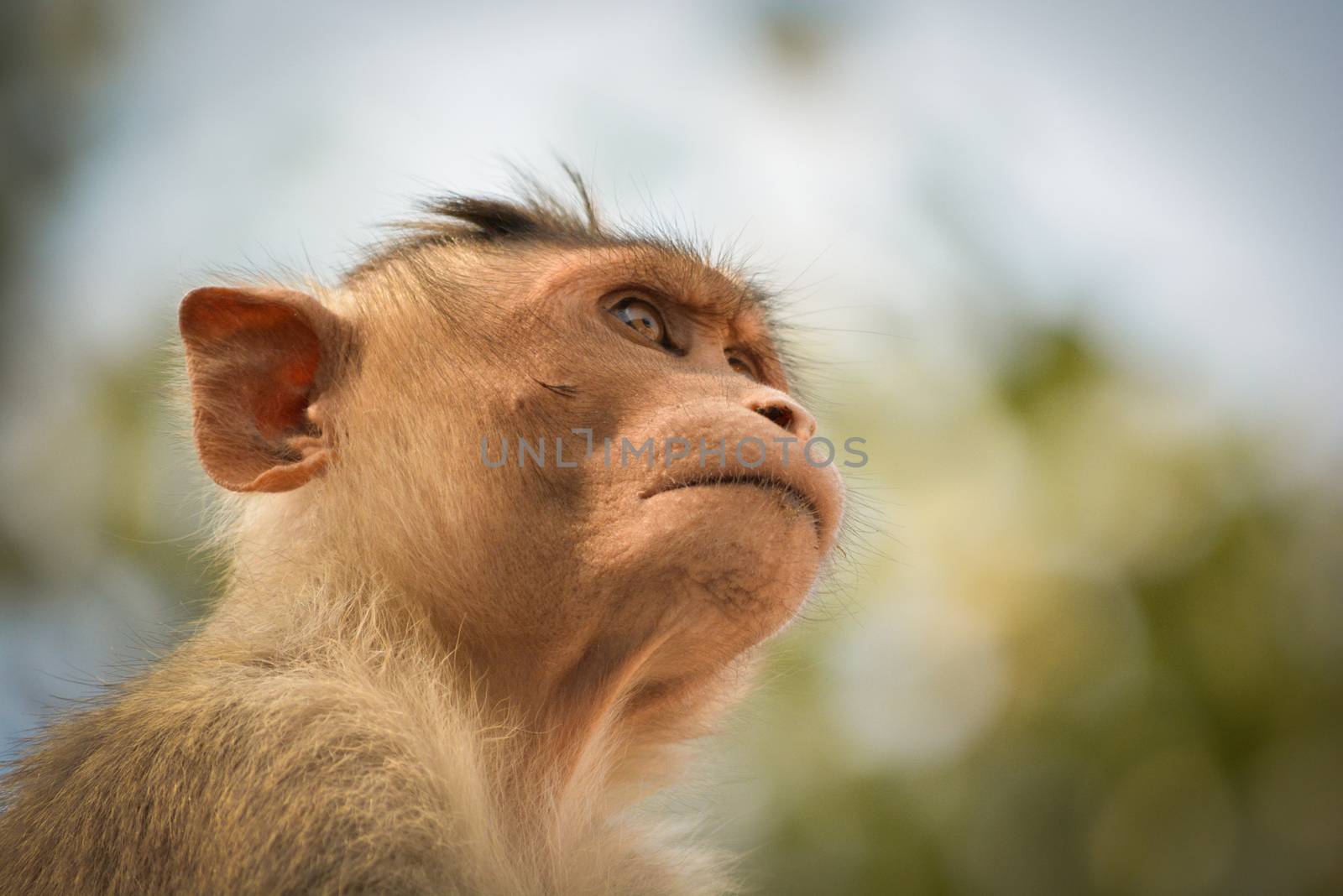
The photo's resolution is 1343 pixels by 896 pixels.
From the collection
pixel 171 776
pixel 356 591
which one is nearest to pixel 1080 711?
pixel 356 591

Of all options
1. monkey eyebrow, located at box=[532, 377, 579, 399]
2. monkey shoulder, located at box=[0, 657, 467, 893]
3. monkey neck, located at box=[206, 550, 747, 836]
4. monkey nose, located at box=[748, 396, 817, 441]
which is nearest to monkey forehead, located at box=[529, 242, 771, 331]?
monkey eyebrow, located at box=[532, 377, 579, 399]

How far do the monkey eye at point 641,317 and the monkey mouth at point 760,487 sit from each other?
57 centimetres

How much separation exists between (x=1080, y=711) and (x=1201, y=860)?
3.34ft

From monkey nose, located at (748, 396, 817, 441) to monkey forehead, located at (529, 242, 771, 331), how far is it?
1.85 feet

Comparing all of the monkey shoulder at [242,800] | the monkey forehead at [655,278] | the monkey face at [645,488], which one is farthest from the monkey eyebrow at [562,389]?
the monkey shoulder at [242,800]

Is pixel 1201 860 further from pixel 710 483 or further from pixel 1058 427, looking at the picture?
pixel 710 483

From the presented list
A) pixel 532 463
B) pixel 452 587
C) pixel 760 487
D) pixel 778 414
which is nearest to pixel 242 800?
pixel 452 587

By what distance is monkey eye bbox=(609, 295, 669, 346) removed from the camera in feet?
9.93

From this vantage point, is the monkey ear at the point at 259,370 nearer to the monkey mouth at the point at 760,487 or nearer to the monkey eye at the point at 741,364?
the monkey mouth at the point at 760,487

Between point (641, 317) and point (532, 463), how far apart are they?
0.61m

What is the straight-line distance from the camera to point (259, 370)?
295cm

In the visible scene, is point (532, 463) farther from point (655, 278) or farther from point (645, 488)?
point (655, 278)

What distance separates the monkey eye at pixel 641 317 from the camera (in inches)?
119

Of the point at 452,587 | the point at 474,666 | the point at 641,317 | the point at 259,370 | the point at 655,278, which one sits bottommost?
the point at 474,666
